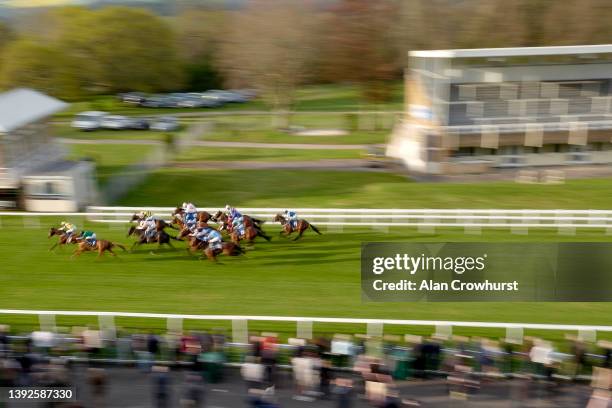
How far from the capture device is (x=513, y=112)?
85.6 ft

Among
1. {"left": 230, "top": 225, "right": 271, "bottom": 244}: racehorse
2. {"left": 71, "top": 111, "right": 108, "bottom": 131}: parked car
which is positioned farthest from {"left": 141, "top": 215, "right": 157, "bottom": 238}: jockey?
{"left": 71, "top": 111, "right": 108, "bottom": 131}: parked car

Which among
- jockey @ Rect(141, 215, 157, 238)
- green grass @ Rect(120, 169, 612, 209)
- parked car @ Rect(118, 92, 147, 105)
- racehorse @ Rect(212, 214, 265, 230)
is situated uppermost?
parked car @ Rect(118, 92, 147, 105)

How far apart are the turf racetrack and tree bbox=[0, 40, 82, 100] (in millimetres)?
24863

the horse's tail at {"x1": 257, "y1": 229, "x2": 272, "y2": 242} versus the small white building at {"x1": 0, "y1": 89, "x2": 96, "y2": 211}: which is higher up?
the small white building at {"x1": 0, "y1": 89, "x2": 96, "y2": 211}

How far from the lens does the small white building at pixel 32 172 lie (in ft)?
67.3

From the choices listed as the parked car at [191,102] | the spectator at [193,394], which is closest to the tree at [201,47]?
the parked car at [191,102]

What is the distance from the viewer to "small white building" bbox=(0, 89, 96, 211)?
20500 mm

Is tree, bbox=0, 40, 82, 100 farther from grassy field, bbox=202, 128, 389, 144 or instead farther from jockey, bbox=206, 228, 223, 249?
jockey, bbox=206, 228, 223, 249

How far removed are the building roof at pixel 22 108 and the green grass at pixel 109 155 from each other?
3.57 meters

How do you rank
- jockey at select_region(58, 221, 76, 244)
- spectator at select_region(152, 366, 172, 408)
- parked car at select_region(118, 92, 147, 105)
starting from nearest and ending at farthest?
spectator at select_region(152, 366, 172, 408), jockey at select_region(58, 221, 76, 244), parked car at select_region(118, 92, 147, 105)

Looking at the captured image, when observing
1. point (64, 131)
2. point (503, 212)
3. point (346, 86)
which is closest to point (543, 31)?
point (346, 86)

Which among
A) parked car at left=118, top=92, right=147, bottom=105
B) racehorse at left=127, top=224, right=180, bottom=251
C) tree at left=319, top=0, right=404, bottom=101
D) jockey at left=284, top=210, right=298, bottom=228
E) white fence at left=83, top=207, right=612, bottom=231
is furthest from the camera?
parked car at left=118, top=92, right=147, bottom=105

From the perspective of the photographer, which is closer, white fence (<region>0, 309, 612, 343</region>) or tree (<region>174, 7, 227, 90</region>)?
white fence (<region>0, 309, 612, 343</region>)

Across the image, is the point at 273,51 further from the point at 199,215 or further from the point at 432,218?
the point at 199,215
